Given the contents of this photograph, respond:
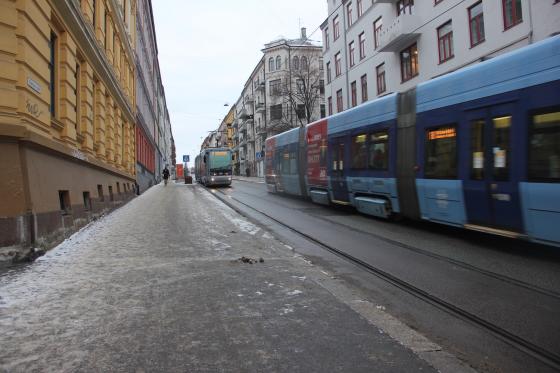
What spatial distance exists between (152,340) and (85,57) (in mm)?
10921

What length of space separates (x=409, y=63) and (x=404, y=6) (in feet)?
11.6

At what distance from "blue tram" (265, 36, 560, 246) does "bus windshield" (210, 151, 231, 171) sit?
23.1 meters

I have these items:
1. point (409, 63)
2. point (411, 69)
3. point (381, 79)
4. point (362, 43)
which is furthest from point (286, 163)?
point (362, 43)

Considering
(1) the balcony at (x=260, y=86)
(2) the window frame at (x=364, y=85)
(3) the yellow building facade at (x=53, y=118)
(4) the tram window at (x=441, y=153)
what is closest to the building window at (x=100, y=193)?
(3) the yellow building facade at (x=53, y=118)

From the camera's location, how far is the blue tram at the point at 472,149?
21.3 feet

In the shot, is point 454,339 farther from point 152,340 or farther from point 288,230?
point 288,230

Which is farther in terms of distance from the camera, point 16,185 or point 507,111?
point 507,111

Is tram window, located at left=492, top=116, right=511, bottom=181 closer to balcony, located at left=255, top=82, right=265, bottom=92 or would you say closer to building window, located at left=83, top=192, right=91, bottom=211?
building window, located at left=83, top=192, right=91, bottom=211

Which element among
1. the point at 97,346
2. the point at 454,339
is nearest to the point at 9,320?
the point at 97,346

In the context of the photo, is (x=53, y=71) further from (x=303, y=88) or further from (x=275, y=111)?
(x=275, y=111)

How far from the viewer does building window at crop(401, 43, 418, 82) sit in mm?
25516

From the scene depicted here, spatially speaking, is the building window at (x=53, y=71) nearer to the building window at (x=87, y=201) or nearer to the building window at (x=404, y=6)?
the building window at (x=87, y=201)

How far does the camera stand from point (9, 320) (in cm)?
401

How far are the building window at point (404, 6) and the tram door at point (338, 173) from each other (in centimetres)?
1578
